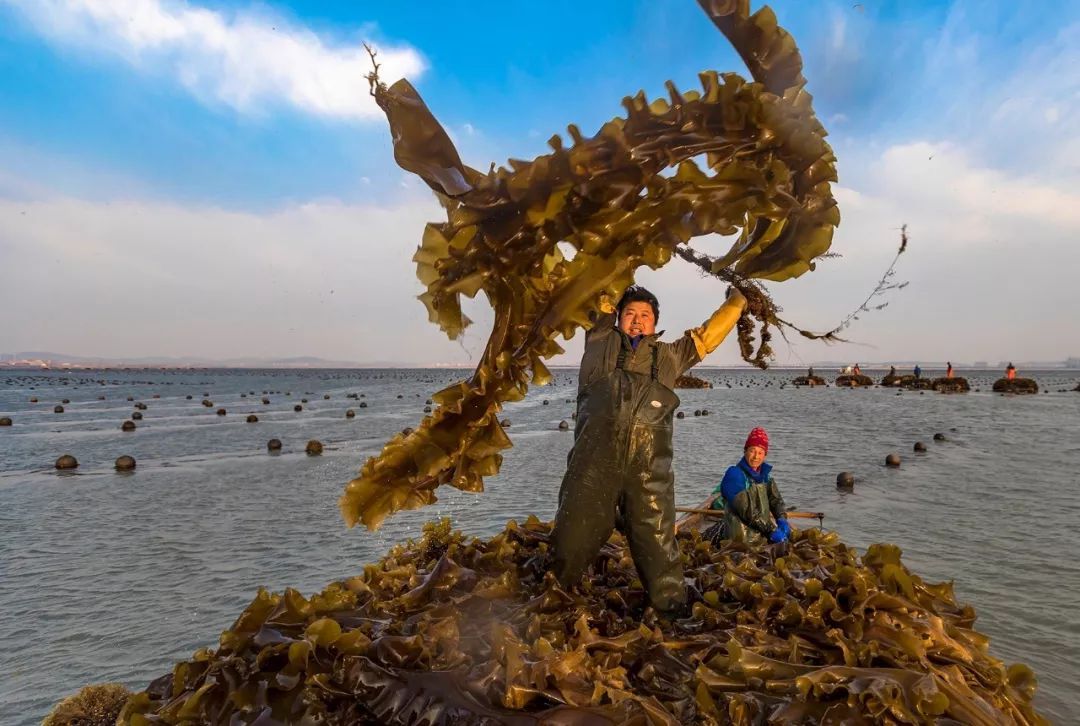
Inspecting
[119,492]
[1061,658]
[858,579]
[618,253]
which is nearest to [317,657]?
[618,253]

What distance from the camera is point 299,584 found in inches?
350

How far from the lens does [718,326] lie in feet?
15.1

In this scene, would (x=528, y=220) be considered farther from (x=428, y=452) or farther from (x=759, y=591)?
(x=759, y=591)

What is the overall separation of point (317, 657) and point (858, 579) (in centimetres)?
361

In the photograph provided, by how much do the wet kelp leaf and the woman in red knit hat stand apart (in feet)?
8.16

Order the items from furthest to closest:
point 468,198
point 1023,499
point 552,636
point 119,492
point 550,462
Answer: point 550,462
point 119,492
point 1023,499
point 552,636
point 468,198

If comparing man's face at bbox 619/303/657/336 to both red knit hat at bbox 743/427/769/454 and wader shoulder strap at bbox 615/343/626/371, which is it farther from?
red knit hat at bbox 743/427/769/454

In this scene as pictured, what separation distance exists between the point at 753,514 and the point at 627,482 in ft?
9.83

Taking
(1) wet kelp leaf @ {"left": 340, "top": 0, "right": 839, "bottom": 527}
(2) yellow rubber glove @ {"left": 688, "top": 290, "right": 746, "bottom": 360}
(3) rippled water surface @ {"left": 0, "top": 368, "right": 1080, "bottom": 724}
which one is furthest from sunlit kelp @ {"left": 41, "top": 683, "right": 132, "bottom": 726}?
(2) yellow rubber glove @ {"left": 688, "top": 290, "right": 746, "bottom": 360}

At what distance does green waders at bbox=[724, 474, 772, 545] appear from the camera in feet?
21.4

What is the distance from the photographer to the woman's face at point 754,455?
21.9 feet

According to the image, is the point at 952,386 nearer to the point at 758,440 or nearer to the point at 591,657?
the point at 758,440

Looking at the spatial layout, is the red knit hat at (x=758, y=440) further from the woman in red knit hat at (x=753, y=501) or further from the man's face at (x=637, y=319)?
the man's face at (x=637, y=319)

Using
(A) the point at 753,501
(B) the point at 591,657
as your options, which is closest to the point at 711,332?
(B) the point at 591,657
